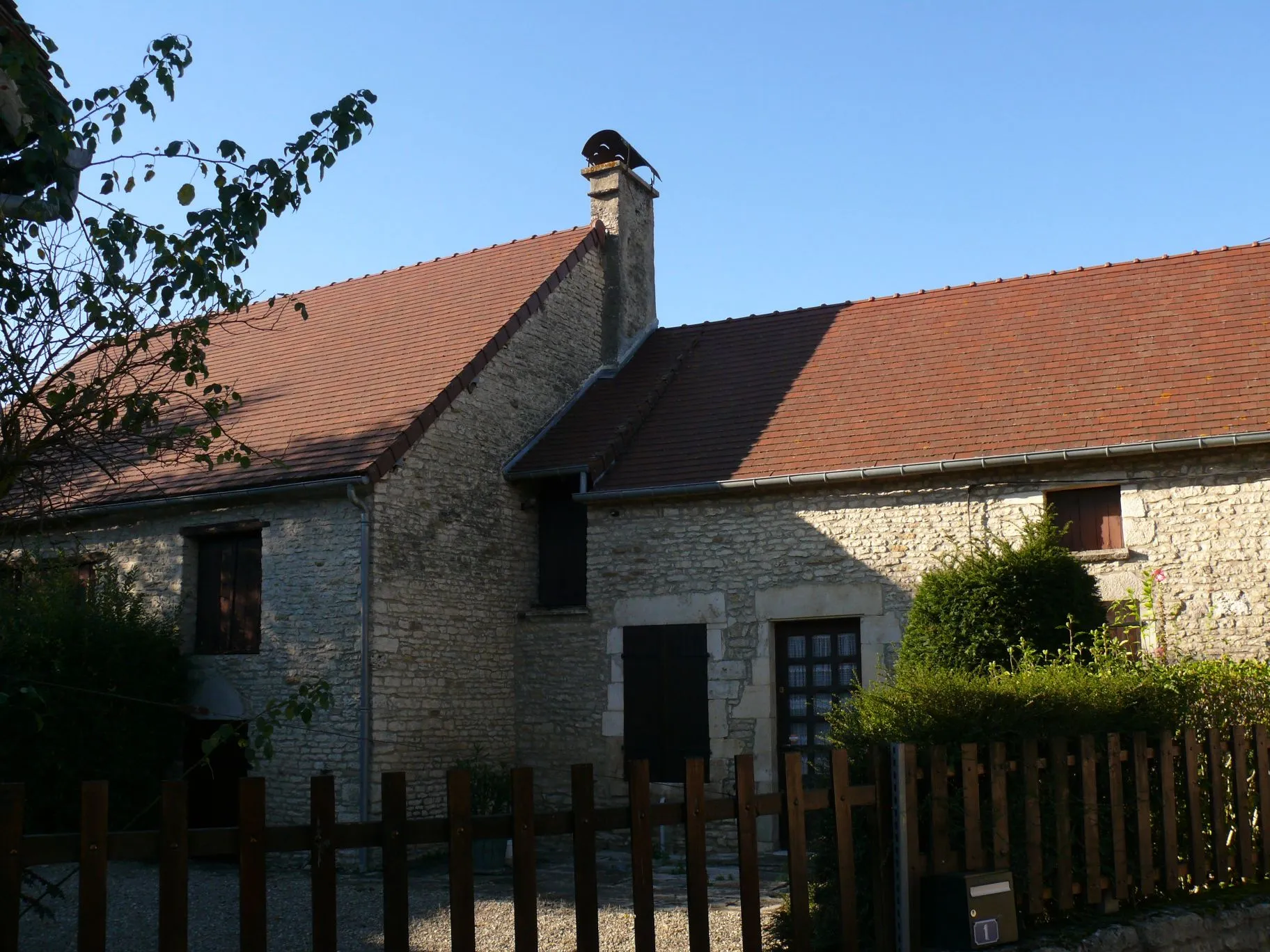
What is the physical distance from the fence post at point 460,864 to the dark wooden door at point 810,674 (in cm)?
744

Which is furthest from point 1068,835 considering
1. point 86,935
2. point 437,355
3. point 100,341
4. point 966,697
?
point 437,355

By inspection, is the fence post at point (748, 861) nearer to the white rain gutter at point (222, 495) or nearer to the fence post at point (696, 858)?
the fence post at point (696, 858)

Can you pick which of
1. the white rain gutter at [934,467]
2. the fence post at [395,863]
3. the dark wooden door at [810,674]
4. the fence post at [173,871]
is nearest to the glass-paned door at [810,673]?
the dark wooden door at [810,674]

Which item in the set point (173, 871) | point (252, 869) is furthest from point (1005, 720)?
point (173, 871)

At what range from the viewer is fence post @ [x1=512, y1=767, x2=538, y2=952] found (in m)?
4.25

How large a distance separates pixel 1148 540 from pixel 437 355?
7158 millimetres

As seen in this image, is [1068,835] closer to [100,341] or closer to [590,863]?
[590,863]

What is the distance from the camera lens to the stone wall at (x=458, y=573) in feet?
37.3

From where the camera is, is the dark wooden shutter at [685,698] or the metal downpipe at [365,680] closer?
the metal downpipe at [365,680]

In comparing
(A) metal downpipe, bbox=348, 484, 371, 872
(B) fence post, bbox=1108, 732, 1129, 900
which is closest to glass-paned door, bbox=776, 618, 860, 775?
(A) metal downpipe, bbox=348, 484, 371, 872

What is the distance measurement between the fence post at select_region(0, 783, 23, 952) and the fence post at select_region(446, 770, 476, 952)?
4.20ft

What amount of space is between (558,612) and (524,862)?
27.3ft

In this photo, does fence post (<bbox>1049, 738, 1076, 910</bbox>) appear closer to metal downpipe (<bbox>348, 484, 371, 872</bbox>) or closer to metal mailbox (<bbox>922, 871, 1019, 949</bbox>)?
metal mailbox (<bbox>922, 871, 1019, 949</bbox>)

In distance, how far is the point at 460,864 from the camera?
4133 millimetres
